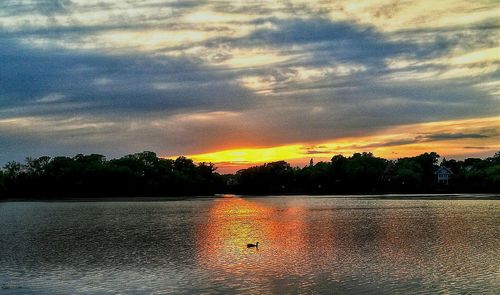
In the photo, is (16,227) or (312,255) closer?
(312,255)

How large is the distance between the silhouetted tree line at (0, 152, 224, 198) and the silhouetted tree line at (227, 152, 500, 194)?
79.4 ft

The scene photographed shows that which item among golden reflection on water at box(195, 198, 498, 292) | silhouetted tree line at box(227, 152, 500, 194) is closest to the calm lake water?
golden reflection on water at box(195, 198, 498, 292)

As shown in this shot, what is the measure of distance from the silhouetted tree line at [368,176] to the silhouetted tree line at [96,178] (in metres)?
24.2

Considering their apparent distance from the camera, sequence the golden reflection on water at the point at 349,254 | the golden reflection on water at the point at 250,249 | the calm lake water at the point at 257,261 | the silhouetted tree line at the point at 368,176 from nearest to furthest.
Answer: the calm lake water at the point at 257,261, the golden reflection on water at the point at 349,254, the golden reflection on water at the point at 250,249, the silhouetted tree line at the point at 368,176

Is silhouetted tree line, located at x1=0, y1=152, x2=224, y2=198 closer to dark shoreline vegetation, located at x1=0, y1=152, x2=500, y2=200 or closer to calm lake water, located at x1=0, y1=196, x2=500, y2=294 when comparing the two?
dark shoreline vegetation, located at x1=0, y1=152, x2=500, y2=200

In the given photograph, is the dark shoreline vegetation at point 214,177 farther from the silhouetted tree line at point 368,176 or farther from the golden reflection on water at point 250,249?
the golden reflection on water at point 250,249

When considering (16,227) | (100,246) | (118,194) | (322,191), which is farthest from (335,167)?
(100,246)

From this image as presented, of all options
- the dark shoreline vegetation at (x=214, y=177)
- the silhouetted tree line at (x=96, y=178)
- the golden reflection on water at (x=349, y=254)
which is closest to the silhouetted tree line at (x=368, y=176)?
the dark shoreline vegetation at (x=214, y=177)

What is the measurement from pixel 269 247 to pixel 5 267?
13026 millimetres

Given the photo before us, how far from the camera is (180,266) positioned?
22.4 metres

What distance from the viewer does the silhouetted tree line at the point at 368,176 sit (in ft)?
443

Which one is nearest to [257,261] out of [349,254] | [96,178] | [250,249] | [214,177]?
[250,249]

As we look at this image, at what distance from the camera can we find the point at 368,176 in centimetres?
15425

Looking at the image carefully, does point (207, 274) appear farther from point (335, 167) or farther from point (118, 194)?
point (335, 167)
